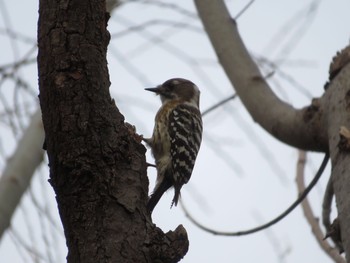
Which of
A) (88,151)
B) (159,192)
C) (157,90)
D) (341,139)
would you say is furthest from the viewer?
(157,90)

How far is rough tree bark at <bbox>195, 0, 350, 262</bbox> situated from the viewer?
3301 mm

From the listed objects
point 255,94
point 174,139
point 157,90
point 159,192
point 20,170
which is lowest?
point 20,170

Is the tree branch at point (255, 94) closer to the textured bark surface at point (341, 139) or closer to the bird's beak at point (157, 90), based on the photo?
the textured bark surface at point (341, 139)

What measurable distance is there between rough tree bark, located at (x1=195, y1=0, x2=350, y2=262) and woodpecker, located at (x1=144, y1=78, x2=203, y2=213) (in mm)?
974

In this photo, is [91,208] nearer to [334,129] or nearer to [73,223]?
[73,223]

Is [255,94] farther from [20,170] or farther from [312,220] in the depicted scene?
[20,170]

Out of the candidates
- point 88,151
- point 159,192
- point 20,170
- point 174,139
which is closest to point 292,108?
point 159,192

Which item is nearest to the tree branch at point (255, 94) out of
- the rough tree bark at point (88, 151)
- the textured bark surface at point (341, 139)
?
the textured bark surface at point (341, 139)

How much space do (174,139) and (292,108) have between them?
1.54m

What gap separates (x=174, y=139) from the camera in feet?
17.9

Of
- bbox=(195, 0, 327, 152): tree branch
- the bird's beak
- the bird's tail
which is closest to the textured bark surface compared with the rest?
bbox=(195, 0, 327, 152): tree branch

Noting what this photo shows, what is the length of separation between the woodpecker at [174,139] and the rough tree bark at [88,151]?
202 centimetres

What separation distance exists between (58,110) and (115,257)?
62 cm

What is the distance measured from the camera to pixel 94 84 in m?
2.60
